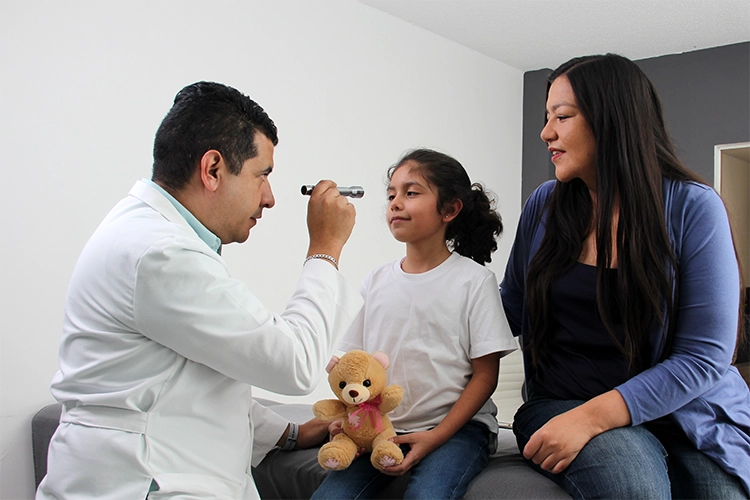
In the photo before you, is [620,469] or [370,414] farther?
[370,414]

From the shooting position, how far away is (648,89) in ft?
4.25

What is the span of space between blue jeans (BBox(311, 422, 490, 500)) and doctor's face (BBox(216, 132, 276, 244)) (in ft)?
1.56

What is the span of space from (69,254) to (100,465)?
1583mm

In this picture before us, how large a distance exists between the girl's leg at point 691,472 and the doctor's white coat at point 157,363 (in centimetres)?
63

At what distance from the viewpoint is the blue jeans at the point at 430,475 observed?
117cm

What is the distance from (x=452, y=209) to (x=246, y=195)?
0.58 metres

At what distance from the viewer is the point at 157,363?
40.4 inches

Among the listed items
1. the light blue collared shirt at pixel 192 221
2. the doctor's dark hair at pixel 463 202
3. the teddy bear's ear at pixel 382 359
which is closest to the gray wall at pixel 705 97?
the doctor's dark hair at pixel 463 202

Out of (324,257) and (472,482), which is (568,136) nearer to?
(324,257)

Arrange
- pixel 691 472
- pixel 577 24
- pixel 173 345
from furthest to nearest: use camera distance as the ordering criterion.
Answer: pixel 577 24 → pixel 691 472 → pixel 173 345

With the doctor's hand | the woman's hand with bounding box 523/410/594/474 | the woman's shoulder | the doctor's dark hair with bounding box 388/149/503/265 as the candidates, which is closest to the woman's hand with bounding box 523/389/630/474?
the woman's hand with bounding box 523/410/594/474

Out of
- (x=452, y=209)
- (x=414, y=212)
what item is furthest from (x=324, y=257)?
(x=452, y=209)

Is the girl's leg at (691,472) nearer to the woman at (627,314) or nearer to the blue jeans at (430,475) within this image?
the woman at (627,314)

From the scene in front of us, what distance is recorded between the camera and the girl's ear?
1588 mm
